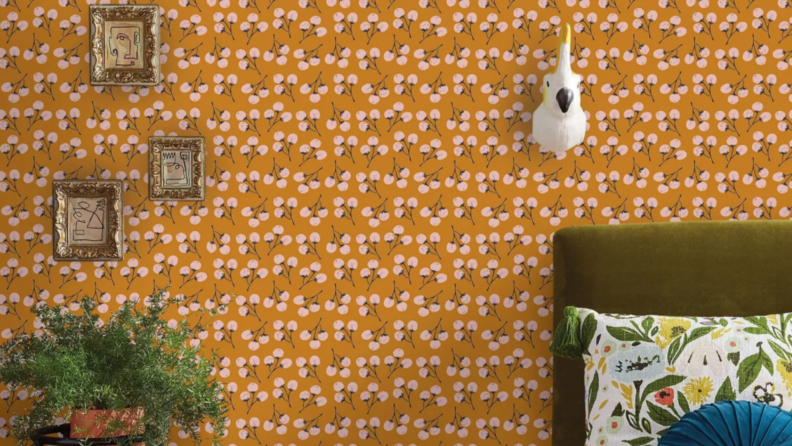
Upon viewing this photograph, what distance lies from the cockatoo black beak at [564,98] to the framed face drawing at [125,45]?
4.16 feet

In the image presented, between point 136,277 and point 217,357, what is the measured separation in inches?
14.7

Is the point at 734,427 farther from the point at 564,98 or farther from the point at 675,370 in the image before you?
the point at 564,98

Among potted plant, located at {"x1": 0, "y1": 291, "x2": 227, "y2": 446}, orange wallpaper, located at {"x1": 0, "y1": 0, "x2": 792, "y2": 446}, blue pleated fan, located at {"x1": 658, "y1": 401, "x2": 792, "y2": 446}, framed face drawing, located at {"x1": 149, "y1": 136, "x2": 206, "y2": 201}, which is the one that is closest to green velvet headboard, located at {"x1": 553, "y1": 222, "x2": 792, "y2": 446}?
orange wallpaper, located at {"x1": 0, "y1": 0, "x2": 792, "y2": 446}

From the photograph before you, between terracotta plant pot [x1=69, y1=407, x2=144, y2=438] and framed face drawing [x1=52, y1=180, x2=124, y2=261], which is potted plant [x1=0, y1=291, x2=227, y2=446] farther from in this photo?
framed face drawing [x1=52, y1=180, x2=124, y2=261]

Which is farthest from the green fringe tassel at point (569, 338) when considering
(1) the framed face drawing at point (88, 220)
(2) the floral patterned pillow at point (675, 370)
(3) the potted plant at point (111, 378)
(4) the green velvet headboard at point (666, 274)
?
(1) the framed face drawing at point (88, 220)

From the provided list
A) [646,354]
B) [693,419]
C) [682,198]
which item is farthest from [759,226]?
[693,419]

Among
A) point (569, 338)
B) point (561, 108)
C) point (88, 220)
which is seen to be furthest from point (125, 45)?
point (569, 338)

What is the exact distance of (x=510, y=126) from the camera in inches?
78.1

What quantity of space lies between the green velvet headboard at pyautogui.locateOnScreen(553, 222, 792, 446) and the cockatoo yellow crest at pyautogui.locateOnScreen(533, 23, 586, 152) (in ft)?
0.96

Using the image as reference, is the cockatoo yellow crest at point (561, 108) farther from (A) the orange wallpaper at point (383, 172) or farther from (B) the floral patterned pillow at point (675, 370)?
(B) the floral patterned pillow at point (675, 370)

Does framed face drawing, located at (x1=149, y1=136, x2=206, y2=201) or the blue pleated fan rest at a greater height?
framed face drawing, located at (x1=149, y1=136, x2=206, y2=201)

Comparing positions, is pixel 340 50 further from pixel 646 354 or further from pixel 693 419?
pixel 693 419

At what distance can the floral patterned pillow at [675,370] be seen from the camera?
1.42 metres

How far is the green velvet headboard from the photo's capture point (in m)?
1.71
